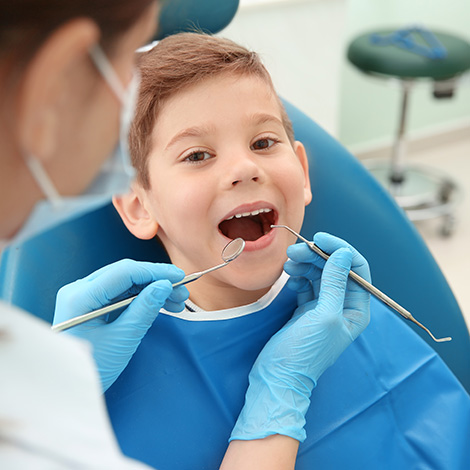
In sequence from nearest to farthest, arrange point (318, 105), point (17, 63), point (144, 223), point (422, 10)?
point (17, 63) → point (144, 223) → point (318, 105) → point (422, 10)

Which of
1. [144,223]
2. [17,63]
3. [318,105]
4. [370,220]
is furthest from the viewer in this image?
[318,105]

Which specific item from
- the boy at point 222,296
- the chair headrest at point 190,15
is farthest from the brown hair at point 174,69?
the chair headrest at point 190,15

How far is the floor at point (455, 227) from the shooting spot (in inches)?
114

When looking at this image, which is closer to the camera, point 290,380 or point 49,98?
point 49,98

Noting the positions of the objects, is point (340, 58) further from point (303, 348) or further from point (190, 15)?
point (303, 348)

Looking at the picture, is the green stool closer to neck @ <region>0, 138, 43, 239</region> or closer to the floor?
the floor

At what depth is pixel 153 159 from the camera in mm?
1279

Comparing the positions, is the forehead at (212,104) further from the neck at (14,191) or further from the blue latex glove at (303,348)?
the neck at (14,191)

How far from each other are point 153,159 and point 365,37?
2015 millimetres

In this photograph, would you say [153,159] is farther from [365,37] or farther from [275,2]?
[365,37]

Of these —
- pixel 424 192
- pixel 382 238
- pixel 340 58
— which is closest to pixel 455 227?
pixel 424 192

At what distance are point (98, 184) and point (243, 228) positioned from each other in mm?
729

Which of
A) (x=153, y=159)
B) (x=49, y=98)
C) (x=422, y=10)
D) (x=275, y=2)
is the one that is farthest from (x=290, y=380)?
(x=422, y=10)

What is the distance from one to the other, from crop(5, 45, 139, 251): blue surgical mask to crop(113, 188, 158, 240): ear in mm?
612
